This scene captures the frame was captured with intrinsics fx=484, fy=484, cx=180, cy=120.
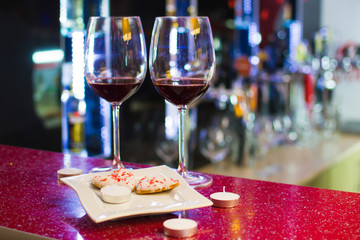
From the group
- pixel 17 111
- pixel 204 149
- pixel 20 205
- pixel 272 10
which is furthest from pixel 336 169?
pixel 20 205

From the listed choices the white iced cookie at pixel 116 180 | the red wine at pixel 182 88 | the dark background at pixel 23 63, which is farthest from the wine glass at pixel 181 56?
the dark background at pixel 23 63

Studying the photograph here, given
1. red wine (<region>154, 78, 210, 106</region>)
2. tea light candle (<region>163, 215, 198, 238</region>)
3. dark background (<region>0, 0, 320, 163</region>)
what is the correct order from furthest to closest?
1. dark background (<region>0, 0, 320, 163</region>)
2. red wine (<region>154, 78, 210, 106</region>)
3. tea light candle (<region>163, 215, 198, 238</region>)

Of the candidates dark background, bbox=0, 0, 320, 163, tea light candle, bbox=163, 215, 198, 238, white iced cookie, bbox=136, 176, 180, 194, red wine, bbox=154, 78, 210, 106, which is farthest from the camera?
dark background, bbox=0, 0, 320, 163

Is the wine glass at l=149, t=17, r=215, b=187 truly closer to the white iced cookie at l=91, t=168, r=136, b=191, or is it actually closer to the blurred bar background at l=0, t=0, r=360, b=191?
the white iced cookie at l=91, t=168, r=136, b=191

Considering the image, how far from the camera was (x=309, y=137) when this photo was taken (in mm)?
3393

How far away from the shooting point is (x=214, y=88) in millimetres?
2850

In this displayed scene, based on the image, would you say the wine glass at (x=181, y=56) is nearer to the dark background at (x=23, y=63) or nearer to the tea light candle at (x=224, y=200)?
the tea light candle at (x=224, y=200)

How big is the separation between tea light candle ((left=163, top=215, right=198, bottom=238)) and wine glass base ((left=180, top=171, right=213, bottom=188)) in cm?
18

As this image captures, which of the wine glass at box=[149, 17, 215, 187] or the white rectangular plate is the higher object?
the wine glass at box=[149, 17, 215, 187]

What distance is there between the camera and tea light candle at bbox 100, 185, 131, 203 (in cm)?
60

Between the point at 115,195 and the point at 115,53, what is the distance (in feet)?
0.87

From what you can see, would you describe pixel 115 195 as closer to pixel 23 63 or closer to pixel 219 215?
pixel 219 215

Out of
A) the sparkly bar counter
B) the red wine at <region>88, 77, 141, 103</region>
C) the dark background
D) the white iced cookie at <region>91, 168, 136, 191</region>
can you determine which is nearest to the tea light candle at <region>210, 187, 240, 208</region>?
the sparkly bar counter

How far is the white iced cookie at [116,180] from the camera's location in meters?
0.65
